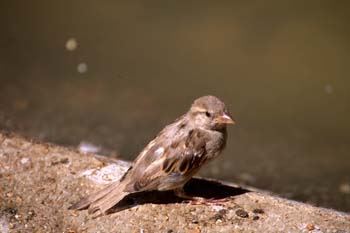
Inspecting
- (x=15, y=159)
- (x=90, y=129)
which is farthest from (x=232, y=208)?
(x=90, y=129)

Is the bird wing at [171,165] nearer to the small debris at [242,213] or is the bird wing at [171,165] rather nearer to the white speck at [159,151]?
the white speck at [159,151]

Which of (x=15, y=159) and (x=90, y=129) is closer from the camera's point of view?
(x=15, y=159)

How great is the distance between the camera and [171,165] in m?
4.48

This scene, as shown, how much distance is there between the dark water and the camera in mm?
7637

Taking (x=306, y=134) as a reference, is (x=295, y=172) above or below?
below

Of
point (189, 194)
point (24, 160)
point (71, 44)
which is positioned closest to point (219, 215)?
point (189, 194)

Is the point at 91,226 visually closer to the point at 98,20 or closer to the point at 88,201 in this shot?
the point at 88,201

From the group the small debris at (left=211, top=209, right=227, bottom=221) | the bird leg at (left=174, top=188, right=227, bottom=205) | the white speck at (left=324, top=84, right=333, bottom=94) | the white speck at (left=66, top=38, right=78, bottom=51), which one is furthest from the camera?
the white speck at (left=66, top=38, right=78, bottom=51)

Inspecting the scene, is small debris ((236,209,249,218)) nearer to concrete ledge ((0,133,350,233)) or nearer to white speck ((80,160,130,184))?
concrete ledge ((0,133,350,233))

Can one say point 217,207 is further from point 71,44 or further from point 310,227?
point 71,44

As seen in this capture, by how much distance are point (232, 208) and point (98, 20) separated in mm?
5301

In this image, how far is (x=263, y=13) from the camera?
9430mm

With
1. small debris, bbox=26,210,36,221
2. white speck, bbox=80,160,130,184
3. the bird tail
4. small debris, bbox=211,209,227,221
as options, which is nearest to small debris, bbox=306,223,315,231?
small debris, bbox=211,209,227,221

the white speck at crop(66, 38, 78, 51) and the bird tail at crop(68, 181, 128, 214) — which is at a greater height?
the white speck at crop(66, 38, 78, 51)
